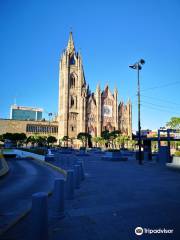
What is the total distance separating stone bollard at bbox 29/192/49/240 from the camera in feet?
12.5

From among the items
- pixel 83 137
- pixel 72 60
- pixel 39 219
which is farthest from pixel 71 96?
pixel 39 219

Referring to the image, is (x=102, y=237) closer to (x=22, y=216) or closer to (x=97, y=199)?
(x=22, y=216)

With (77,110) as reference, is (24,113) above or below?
above

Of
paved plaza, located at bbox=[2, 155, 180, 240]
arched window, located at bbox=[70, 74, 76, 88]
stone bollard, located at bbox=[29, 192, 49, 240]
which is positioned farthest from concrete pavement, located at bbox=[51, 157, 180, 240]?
arched window, located at bbox=[70, 74, 76, 88]

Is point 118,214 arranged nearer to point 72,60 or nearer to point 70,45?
point 72,60

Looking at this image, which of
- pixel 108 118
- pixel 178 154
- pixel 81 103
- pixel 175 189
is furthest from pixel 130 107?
pixel 175 189

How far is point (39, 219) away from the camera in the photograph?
392 centimetres

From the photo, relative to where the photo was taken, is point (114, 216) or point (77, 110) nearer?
point (114, 216)

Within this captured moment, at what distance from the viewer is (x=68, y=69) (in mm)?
96875

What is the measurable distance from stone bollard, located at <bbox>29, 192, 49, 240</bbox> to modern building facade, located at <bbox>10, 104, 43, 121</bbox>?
18155cm

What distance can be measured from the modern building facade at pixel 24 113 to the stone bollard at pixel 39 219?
182 meters

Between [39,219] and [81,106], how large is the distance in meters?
90.0

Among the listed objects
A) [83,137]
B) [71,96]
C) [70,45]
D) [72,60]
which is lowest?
[83,137]

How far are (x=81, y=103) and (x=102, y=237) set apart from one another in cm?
8998
